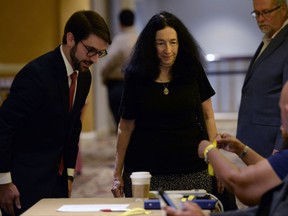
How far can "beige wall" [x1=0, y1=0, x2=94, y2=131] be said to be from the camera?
8859 millimetres

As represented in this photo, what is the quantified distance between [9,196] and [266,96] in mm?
1531

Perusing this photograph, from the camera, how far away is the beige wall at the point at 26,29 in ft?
29.1

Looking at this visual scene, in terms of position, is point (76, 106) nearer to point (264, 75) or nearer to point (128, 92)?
point (128, 92)

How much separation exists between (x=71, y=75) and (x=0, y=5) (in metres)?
6.13

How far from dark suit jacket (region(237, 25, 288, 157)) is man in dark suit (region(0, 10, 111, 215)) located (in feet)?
3.27

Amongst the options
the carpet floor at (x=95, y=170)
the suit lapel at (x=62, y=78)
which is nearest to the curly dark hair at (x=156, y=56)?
the suit lapel at (x=62, y=78)

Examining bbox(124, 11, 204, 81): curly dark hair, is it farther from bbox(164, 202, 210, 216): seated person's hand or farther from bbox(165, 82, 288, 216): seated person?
bbox(164, 202, 210, 216): seated person's hand

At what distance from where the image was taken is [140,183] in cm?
276

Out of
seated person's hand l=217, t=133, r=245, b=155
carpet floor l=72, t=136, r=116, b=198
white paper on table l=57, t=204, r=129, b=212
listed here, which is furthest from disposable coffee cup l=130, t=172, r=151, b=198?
carpet floor l=72, t=136, r=116, b=198

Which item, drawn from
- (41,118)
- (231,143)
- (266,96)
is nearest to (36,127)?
(41,118)

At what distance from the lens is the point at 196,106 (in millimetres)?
3344

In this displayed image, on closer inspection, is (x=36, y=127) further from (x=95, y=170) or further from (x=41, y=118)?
(x=95, y=170)

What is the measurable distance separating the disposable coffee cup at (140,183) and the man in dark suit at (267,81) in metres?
0.93

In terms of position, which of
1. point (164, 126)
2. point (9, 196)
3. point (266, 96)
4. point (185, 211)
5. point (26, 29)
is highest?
point (26, 29)
